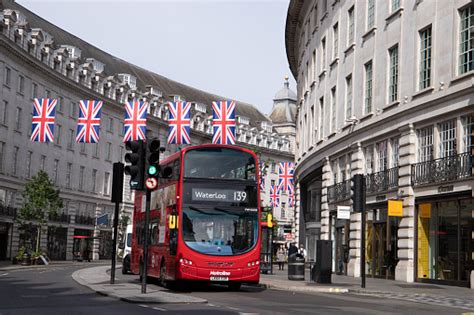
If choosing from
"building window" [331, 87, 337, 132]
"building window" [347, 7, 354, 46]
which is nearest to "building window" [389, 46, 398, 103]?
"building window" [347, 7, 354, 46]

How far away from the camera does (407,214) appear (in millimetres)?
32281

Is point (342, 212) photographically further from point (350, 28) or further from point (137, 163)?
point (350, 28)

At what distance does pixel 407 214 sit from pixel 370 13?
1049cm

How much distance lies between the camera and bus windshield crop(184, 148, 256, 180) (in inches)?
946

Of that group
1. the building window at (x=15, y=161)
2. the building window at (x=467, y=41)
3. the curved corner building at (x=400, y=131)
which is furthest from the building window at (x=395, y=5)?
the building window at (x=15, y=161)

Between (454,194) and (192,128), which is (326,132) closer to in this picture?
(454,194)

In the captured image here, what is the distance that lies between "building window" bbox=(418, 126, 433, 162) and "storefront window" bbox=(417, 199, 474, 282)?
1802 mm

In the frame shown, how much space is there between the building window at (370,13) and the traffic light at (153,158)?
65.0ft

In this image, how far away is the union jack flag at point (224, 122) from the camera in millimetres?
44812

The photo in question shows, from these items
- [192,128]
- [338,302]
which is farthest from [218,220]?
[192,128]

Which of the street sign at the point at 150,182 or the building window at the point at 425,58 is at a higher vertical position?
the building window at the point at 425,58

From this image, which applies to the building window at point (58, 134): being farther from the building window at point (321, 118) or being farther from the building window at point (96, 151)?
the building window at point (321, 118)

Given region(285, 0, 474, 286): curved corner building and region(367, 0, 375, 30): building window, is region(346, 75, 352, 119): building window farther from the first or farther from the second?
region(367, 0, 375, 30): building window

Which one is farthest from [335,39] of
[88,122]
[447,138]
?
[88,122]
